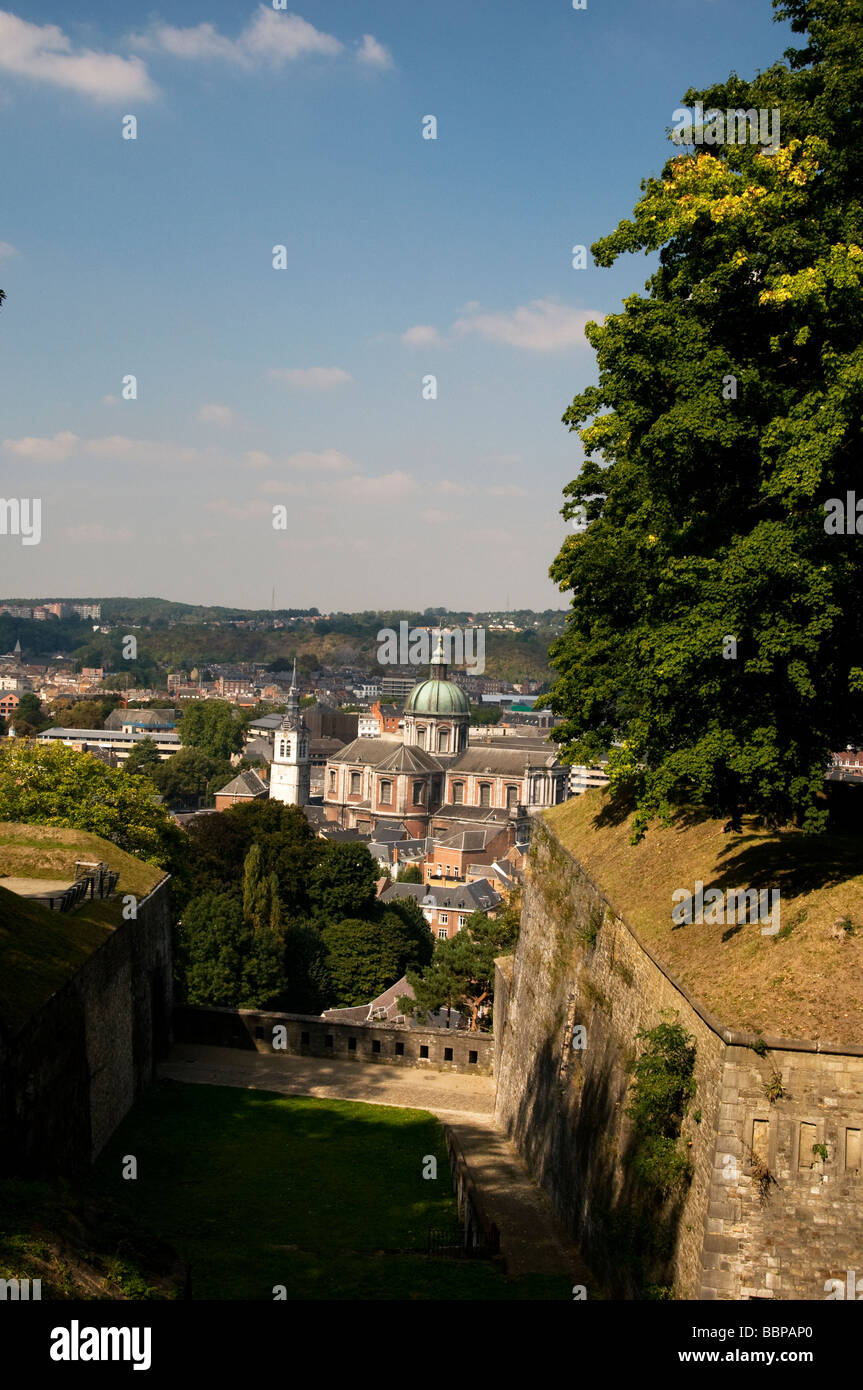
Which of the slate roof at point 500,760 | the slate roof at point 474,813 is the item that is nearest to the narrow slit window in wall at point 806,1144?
the slate roof at point 474,813

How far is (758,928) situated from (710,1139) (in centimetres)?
318

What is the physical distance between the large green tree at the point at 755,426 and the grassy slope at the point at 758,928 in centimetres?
117

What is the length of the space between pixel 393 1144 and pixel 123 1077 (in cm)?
574

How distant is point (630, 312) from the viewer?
1672 centimetres

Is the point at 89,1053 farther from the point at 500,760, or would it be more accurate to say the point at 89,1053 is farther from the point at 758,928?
the point at 500,760

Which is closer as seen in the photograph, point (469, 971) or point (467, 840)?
point (469, 971)

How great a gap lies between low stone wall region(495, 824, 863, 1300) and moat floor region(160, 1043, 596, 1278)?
2.87ft

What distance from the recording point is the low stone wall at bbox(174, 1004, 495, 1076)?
1336 inches

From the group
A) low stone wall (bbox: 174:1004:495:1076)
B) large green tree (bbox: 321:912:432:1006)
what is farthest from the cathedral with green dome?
low stone wall (bbox: 174:1004:495:1076)

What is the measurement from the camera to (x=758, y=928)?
15.5m

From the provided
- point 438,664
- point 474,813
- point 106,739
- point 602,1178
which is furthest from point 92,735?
point 602,1178

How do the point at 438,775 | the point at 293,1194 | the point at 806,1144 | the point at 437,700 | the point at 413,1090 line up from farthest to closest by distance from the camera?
the point at 437,700, the point at 438,775, the point at 413,1090, the point at 293,1194, the point at 806,1144

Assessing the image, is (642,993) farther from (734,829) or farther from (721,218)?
(721,218)
